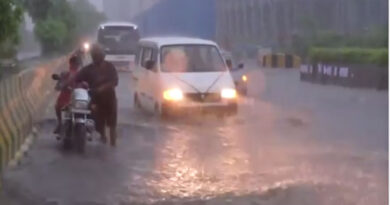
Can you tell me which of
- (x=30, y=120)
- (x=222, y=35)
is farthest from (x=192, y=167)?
(x=222, y=35)

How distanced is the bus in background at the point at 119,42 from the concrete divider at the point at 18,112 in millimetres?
22821

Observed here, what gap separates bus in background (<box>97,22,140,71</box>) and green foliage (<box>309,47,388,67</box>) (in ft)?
35.9

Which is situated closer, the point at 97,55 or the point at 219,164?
the point at 219,164

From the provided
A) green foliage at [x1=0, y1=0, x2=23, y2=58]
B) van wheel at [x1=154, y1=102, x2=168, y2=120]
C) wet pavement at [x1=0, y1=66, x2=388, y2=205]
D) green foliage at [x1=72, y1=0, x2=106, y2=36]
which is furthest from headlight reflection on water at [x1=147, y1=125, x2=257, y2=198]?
green foliage at [x1=72, y1=0, x2=106, y2=36]

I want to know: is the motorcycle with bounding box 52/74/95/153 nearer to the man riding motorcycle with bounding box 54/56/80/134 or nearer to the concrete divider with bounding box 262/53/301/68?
the man riding motorcycle with bounding box 54/56/80/134

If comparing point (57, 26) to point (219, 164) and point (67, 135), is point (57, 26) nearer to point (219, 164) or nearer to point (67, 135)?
point (67, 135)

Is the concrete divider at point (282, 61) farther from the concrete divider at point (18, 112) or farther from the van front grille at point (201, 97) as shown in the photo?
the van front grille at point (201, 97)

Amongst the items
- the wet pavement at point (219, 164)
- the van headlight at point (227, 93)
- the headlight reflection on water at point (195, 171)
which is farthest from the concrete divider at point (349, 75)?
the headlight reflection on water at point (195, 171)

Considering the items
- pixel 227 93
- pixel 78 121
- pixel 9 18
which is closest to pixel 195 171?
pixel 78 121

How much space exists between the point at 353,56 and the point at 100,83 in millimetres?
18451

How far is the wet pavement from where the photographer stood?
10.3 meters

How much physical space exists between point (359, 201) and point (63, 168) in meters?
3.94

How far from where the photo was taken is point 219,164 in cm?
1281

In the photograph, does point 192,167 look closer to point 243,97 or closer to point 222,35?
point 243,97
